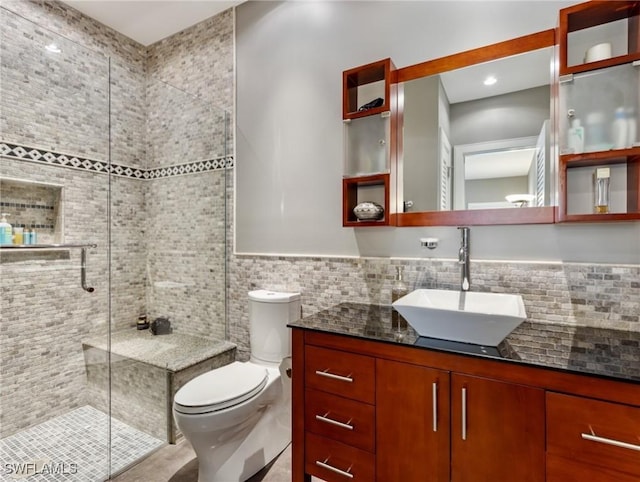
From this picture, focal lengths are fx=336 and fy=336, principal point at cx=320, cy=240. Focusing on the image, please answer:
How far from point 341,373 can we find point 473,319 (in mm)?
539

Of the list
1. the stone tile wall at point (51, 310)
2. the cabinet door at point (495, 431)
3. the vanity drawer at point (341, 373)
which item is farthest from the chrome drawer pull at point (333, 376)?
the stone tile wall at point (51, 310)

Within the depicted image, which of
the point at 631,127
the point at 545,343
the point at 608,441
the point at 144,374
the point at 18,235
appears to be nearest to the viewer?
the point at 608,441

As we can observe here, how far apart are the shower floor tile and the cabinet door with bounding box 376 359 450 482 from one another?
4.87 feet

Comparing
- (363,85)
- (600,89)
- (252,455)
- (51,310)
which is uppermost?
(363,85)

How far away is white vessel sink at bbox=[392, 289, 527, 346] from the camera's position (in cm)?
108

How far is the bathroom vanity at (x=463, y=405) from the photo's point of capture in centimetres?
92

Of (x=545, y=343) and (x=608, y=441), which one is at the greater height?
(x=545, y=343)

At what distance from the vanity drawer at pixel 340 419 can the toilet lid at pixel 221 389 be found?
349 mm

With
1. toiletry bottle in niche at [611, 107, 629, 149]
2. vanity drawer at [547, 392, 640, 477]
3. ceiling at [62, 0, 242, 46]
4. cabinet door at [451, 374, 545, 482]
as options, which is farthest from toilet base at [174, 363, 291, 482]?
ceiling at [62, 0, 242, 46]

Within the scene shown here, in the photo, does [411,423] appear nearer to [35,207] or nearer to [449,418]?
[449,418]

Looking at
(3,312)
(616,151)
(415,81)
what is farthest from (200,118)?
(616,151)

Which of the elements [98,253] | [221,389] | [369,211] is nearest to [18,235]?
[98,253]

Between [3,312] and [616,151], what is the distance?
10.3 feet

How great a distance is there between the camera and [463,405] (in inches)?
42.9
